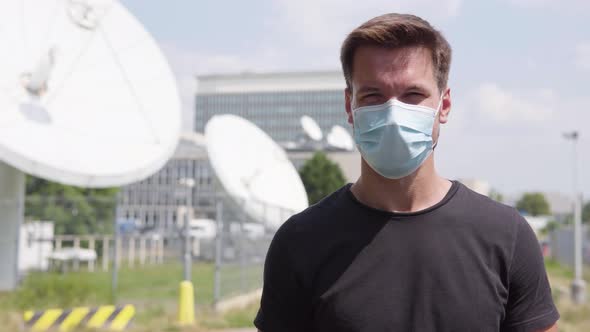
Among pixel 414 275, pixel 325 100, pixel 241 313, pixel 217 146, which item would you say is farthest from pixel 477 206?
pixel 325 100

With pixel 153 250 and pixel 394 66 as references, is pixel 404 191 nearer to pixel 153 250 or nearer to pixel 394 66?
pixel 394 66

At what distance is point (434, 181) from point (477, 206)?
0.47 feet

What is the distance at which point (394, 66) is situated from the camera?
200 cm

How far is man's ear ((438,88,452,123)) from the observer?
219 cm

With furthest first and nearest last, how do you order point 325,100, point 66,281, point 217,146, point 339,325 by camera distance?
point 325,100, point 217,146, point 66,281, point 339,325

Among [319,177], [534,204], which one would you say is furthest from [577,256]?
[534,204]

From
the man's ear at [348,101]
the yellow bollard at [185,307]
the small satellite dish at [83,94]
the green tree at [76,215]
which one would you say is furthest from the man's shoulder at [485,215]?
Result: the green tree at [76,215]

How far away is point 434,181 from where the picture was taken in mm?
2119

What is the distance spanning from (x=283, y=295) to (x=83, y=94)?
13458 millimetres

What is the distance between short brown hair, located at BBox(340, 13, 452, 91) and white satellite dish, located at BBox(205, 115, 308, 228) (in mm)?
16894

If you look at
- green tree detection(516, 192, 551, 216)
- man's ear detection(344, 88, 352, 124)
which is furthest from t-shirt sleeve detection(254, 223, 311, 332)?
green tree detection(516, 192, 551, 216)

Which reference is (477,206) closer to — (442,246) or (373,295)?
(442,246)

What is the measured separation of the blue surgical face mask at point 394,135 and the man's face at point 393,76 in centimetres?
3

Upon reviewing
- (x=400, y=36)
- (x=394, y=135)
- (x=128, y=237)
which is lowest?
(x=128, y=237)
